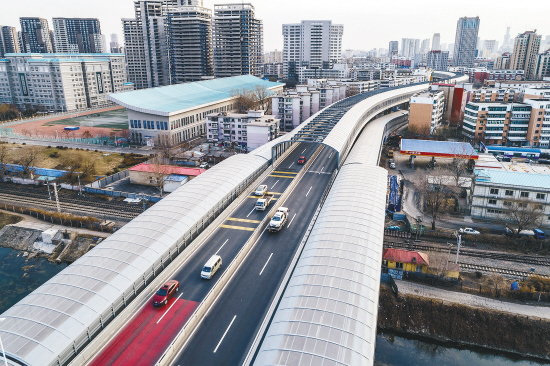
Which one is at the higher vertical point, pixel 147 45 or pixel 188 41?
pixel 188 41

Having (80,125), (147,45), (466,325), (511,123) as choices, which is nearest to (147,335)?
(466,325)

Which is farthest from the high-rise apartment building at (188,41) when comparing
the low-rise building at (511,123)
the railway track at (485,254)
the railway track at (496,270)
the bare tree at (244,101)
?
the railway track at (496,270)

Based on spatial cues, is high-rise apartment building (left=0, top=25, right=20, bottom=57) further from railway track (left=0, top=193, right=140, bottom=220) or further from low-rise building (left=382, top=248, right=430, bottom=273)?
low-rise building (left=382, top=248, right=430, bottom=273)

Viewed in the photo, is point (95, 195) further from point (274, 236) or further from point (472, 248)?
point (472, 248)

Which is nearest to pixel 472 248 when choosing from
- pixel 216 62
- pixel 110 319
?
pixel 110 319

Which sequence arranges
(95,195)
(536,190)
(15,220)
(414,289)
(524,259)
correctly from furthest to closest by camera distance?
(95,195), (15,220), (536,190), (524,259), (414,289)

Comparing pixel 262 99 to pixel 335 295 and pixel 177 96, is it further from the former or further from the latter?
pixel 335 295

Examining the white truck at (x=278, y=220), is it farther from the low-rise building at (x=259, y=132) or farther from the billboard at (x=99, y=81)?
the billboard at (x=99, y=81)
